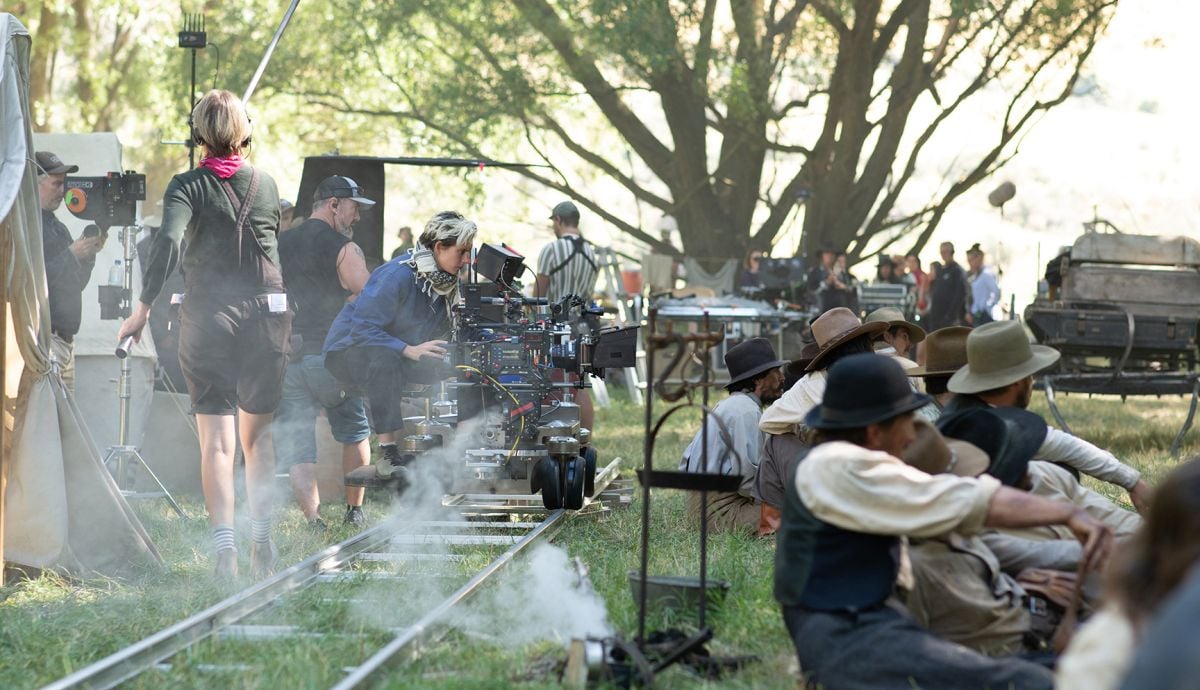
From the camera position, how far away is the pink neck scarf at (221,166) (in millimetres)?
7293

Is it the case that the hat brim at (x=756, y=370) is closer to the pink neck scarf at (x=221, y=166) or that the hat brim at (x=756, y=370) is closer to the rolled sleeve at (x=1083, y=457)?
the rolled sleeve at (x=1083, y=457)

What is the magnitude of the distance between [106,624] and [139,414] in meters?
4.84

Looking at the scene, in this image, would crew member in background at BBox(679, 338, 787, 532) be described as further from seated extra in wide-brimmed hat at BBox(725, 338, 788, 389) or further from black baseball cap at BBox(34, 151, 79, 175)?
black baseball cap at BBox(34, 151, 79, 175)

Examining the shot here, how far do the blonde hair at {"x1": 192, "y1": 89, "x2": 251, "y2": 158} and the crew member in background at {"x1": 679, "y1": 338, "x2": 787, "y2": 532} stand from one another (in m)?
2.94

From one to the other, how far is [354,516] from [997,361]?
451 centimetres

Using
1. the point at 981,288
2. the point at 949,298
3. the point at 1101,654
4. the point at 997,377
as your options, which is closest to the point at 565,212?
the point at 997,377

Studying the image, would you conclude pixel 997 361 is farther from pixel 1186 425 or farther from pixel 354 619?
pixel 1186 425

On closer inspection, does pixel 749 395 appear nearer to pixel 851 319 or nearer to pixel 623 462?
pixel 851 319

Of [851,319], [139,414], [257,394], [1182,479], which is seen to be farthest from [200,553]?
[1182,479]

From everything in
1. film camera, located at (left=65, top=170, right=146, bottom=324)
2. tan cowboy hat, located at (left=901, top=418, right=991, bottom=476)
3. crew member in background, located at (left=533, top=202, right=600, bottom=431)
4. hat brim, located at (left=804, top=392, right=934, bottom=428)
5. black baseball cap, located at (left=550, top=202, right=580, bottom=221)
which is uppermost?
black baseball cap, located at (left=550, top=202, right=580, bottom=221)

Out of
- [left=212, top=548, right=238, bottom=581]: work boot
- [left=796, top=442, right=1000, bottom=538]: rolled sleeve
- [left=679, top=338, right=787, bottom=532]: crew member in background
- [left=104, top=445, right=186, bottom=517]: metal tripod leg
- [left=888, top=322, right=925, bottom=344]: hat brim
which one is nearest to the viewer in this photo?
[left=796, top=442, right=1000, bottom=538]: rolled sleeve

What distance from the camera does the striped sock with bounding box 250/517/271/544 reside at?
749cm

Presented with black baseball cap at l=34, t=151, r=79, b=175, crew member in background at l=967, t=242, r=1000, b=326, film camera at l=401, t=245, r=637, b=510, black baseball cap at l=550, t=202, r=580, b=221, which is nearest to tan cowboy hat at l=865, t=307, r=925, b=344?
film camera at l=401, t=245, r=637, b=510

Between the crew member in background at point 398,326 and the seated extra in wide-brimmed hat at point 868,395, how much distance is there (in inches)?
180
